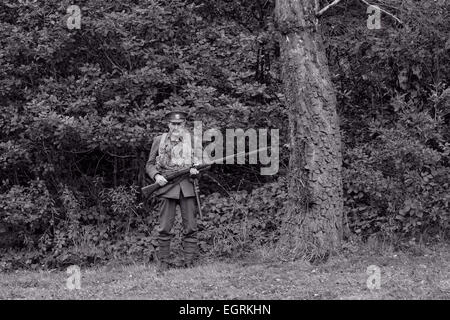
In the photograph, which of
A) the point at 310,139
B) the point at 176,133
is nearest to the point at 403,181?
the point at 310,139

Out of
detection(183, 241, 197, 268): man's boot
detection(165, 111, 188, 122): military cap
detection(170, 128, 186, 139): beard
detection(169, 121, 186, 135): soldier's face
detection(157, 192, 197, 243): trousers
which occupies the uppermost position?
detection(165, 111, 188, 122): military cap

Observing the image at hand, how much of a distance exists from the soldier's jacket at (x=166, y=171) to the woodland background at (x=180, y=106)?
105cm

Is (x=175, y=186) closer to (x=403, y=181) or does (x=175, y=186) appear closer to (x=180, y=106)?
(x=180, y=106)

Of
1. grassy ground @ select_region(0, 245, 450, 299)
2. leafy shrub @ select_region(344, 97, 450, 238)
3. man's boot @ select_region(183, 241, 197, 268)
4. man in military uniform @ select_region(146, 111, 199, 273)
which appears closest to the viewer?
grassy ground @ select_region(0, 245, 450, 299)

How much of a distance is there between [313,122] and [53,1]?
4.86 metres

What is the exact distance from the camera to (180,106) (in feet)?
35.5

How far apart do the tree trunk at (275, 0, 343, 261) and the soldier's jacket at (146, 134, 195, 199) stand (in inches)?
60.4

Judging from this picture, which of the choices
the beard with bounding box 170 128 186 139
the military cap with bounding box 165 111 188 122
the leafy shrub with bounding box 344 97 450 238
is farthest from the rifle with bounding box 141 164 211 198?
the leafy shrub with bounding box 344 97 450 238

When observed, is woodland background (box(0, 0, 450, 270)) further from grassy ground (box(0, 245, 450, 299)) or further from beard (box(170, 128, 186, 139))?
beard (box(170, 128, 186, 139))

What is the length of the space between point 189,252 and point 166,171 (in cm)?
120

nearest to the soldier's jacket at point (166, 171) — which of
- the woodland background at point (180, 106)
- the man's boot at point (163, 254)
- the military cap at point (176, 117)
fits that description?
the military cap at point (176, 117)

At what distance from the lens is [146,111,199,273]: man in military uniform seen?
9.59 meters

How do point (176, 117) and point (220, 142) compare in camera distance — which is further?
point (220, 142)

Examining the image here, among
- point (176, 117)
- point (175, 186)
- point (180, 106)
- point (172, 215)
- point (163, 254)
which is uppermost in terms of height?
point (180, 106)
